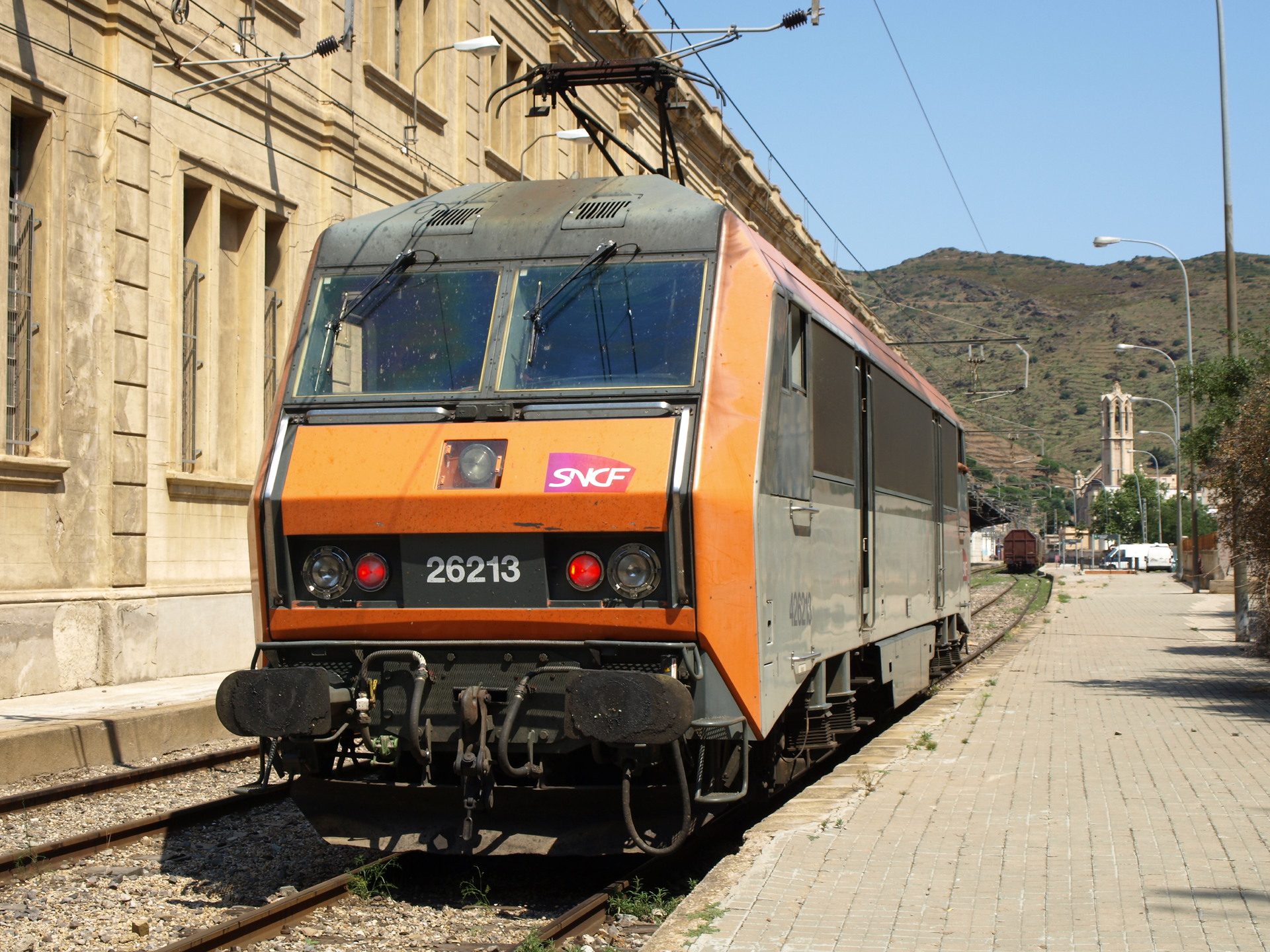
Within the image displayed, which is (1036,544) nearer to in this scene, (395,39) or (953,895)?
Answer: (395,39)

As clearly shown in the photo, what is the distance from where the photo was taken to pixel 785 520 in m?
6.90

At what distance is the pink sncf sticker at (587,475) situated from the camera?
6098mm

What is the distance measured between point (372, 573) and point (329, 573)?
21cm

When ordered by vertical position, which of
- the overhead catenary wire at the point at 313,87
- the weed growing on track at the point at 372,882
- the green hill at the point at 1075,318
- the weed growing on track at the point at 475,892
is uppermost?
the green hill at the point at 1075,318

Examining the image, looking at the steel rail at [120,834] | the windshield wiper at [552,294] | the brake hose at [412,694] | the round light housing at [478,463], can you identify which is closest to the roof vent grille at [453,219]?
the windshield wiper at [552,294]

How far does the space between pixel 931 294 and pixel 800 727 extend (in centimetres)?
16282

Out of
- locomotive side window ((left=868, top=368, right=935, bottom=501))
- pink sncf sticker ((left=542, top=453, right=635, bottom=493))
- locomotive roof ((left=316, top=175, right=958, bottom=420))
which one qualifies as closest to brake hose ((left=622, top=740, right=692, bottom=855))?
pink sncf sticker ((left=542, top=453, right=635, bottom=493))

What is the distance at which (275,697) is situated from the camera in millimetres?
6113

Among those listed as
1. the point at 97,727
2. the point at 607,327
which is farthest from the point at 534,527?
the point at 97,727

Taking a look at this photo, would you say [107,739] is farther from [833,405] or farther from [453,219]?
[833,405]

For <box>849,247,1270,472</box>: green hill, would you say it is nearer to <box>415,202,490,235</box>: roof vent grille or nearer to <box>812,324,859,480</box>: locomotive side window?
<box>812,324,859,480</box>: locomotive side window

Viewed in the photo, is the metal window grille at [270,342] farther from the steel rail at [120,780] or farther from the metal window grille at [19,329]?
the steel rail at [120,780]

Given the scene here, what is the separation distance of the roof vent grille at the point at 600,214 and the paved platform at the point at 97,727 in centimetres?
571

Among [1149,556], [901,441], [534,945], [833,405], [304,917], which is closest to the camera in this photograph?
[534,945]
